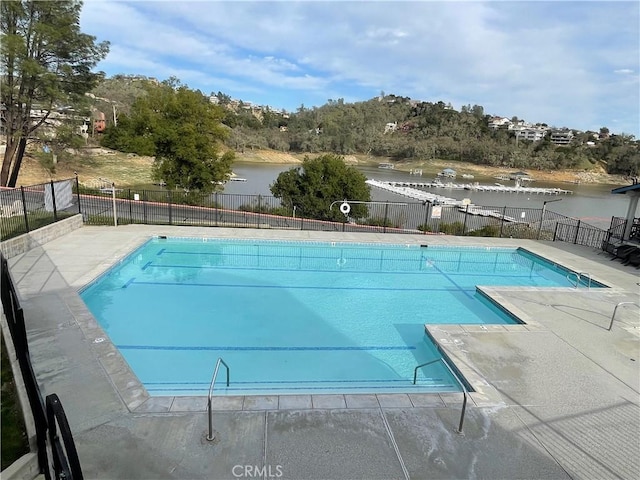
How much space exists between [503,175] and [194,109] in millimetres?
77189

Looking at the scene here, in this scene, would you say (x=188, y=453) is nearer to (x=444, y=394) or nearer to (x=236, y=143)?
(x=444, y=394)

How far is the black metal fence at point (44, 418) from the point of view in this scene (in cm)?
206

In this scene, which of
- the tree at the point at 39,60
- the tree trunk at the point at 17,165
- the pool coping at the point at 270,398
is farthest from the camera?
the tree trunk at the point at 17,165

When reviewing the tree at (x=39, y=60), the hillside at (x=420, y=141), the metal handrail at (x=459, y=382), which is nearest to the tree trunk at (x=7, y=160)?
the tree at (x=39, y=60)

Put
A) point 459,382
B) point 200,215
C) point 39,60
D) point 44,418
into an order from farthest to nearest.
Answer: point 39,60 → point 200,215 → point 459,382 → point 44,418

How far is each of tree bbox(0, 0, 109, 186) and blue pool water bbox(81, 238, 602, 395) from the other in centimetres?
1328

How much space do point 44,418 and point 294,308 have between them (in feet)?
20.4

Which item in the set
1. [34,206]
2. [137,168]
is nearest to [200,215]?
[34,206]

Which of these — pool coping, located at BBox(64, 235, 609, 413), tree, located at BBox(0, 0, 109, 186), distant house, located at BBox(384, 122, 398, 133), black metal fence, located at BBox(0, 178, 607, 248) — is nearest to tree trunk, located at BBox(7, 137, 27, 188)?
tree, located at BBox(0, 0, 109, 186)

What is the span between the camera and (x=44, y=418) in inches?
116

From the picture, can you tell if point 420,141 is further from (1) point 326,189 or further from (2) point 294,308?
(2) point 294,308

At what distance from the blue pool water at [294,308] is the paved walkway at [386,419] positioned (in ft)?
2.38

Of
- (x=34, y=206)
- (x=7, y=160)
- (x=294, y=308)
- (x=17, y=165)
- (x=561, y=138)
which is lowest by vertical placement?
(x=294, y=308)

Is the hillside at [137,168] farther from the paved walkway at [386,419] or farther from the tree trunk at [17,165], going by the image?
the paved walkway at [386,419]
